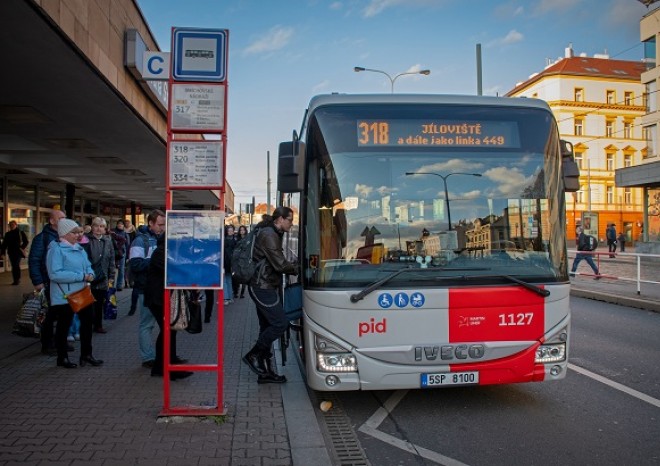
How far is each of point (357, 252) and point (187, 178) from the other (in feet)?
5.33

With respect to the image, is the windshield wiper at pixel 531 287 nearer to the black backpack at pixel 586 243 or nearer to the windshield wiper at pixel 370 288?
the windshield wiper at pixel 370 288

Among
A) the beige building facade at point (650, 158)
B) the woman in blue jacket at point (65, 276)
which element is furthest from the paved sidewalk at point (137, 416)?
the beige building facade at point (650, 158)

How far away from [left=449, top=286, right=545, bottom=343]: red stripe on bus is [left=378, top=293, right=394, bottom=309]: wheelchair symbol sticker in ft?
1.74

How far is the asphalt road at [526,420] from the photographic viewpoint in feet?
14.3

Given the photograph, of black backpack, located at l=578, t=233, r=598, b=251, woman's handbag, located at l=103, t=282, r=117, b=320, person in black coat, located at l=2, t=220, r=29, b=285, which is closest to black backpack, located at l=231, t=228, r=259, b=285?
woman's handbag, located at l=103, t=282, r=117, b=320

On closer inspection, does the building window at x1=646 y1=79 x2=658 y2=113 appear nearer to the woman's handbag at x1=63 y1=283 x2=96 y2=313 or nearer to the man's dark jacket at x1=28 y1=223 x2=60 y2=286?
the man's dark jacket at x1=28 y1=223 x2=60 y2=286

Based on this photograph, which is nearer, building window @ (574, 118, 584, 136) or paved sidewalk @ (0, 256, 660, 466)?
paved sidewalk @ (0, 256, 660, 466)

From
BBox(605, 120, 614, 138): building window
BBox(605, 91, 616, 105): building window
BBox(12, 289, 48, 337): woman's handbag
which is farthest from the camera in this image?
A: BBox(605, 91, 616, 105): building window

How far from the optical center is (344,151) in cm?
525

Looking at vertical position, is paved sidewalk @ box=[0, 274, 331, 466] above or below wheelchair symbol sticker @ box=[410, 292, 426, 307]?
below

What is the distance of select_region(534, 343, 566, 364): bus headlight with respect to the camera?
520cm

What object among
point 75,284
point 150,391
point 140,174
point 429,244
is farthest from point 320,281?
point 140,174

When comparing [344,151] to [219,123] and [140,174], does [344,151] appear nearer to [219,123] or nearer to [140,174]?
[219,123]

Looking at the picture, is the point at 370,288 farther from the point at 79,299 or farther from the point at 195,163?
the point at 79,299
